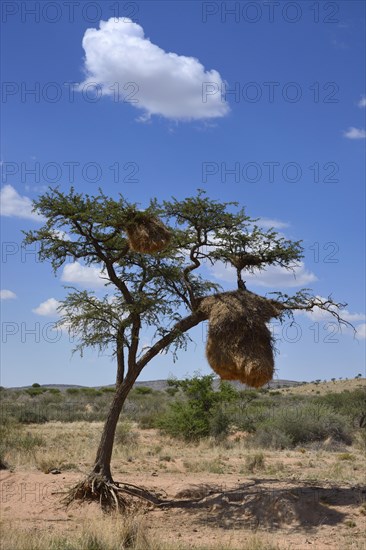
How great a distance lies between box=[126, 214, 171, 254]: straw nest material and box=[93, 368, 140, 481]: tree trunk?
9.64 ft

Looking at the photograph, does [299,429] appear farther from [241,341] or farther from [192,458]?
[241,341]

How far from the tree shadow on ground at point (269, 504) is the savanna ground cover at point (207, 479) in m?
0.02

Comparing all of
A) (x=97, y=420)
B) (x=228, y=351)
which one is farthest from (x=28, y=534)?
(x=97, y=420)

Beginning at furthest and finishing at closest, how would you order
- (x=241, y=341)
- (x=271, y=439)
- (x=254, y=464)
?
(x=271, y=439)
(x=254, y=464)
(x=241, y=341)

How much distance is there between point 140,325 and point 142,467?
20.4 feet

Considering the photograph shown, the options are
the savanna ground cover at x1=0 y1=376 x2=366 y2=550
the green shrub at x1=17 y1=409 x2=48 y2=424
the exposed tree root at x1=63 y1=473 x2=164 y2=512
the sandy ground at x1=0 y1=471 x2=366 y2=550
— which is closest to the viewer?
the savanna ground cover at x1=0 y1=376 x2=366 y2=550

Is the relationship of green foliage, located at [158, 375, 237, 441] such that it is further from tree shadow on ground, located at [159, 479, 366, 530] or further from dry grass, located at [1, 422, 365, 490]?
tree shadow on ground, located at [159, 479, 366, 530]

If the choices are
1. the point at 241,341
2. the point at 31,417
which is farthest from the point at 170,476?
the point at 31,417

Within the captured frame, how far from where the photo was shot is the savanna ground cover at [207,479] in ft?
35.9

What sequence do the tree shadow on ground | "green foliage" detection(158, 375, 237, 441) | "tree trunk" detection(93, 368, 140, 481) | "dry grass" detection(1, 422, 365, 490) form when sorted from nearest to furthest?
the tree shadow on ground < "tree trunk" detection(93, 368, 140, 481) < "dry grass" detection(1, 422, 365, 490) < "green foliage" detection(158, 375, 237, 441)

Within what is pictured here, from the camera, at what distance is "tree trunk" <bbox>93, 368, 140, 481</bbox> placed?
13.8m

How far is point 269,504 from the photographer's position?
13.1 meters

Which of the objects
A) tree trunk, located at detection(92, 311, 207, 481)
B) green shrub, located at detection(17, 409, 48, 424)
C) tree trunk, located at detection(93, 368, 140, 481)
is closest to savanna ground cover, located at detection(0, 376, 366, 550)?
tree trunk, located at detection(93, 368, 140, 481)

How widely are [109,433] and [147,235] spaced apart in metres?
4.54
